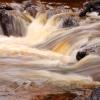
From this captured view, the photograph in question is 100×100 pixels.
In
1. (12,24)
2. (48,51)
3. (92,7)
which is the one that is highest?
(92,7)

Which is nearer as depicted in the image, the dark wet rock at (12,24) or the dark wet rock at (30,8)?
the dark wet rock at (12,24)

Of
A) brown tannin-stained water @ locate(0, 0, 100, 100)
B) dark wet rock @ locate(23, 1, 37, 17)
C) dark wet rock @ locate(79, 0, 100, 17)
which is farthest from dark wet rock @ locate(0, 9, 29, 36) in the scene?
dark wet rock @ locate(79, 0, 100, 17)

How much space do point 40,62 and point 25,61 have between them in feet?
1.21

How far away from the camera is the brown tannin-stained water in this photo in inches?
314

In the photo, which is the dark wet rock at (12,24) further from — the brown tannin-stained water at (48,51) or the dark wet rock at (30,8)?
the dark wet rock at (30,8)

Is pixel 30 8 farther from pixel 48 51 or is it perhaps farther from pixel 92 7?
pixel 48 51

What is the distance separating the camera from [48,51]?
11414 mm

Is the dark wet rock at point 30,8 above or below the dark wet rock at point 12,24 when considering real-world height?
above

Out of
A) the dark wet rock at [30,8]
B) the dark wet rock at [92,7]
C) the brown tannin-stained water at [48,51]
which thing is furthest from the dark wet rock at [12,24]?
the dark wet rock at [92,7]

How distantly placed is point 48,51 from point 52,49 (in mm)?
175

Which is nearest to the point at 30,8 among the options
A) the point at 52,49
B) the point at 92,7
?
the point at 92,7

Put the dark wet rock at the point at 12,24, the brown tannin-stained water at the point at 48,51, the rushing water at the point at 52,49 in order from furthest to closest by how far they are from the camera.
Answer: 1. the dark wet rock at the point at 12,24
2. the rushing water at the point at 52,49
3. the brown tannin-stained water at the point at 48,51

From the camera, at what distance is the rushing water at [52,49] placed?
28.3ft

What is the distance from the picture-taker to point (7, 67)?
9.45m
